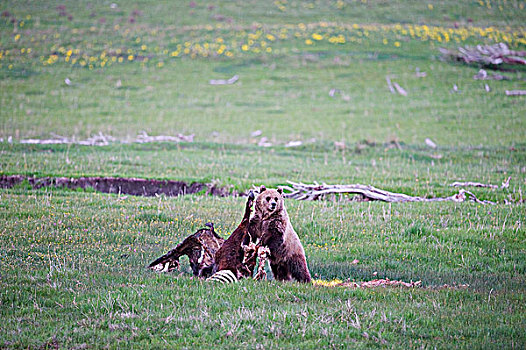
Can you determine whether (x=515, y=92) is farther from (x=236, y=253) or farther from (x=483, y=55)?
(x=236, y=253)

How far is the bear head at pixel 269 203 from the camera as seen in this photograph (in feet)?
26.0

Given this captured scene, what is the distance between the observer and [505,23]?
170ft

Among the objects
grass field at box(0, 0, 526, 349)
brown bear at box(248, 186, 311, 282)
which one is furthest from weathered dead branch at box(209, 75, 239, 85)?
brown bear at box(248, 186, 311, 282)

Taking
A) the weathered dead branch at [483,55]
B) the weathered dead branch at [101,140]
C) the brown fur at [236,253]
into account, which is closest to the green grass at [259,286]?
the brown fur at [236,253]

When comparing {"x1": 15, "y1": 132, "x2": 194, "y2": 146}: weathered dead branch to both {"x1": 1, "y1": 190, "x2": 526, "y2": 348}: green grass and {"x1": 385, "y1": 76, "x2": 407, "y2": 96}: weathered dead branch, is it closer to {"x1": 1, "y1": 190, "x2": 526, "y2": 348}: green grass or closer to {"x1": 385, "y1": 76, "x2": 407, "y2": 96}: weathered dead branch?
{"x1": 1, "y1": 190, "x2": 526, "y2": 348}: green grass

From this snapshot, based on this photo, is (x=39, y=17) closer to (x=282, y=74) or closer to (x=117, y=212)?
(x=282, y=74)

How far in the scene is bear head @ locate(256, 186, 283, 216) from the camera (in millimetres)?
7934

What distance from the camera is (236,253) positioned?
26.5ft

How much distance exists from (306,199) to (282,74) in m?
27.9

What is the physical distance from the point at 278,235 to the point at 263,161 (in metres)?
13.3

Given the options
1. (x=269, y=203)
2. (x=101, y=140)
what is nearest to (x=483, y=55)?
(x=101, y=140)

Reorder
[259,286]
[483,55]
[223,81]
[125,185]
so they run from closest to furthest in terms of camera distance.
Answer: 1. [259,286]
2. [125,185]
3. [223,81]
4. [483,55]

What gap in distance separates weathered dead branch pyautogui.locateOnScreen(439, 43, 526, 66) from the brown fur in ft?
115

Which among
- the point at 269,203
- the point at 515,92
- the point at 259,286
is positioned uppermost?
the point at 269,203
